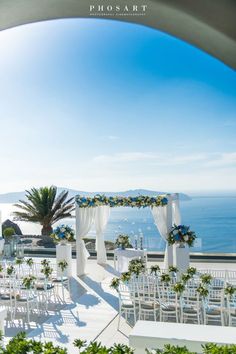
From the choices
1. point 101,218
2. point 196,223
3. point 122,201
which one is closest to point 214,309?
point 122,201

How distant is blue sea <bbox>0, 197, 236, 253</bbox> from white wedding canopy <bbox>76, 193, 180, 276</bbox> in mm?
516

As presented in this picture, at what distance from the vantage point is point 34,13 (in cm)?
188

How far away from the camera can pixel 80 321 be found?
703cm

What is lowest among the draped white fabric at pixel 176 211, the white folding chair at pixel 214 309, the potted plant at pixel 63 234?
the white folding chair at pixel 214 309

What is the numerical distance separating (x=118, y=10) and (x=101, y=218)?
9.71 metres

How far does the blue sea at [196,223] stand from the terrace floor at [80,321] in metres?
3.01

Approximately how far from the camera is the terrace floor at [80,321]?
6254mm

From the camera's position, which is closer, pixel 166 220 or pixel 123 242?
pixel 166 220

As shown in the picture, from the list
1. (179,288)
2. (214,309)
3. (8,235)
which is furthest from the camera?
(8,235)

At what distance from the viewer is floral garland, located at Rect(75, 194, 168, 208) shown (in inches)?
390

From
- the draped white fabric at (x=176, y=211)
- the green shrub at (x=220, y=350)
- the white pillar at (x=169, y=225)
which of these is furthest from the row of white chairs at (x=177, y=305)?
the green shrub at (x=220, y=350)

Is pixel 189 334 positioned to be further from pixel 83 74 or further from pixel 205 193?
pixel 205 193

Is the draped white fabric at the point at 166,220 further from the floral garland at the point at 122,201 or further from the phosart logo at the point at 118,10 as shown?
the phosart logo at the point at 118,10

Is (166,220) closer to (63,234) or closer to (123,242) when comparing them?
(123,242)
